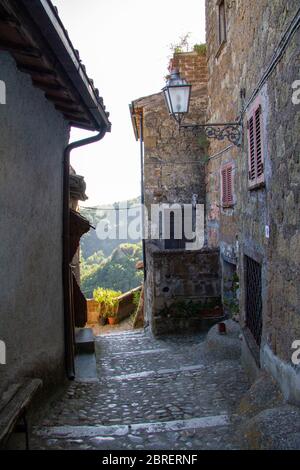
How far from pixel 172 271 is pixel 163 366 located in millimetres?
2433

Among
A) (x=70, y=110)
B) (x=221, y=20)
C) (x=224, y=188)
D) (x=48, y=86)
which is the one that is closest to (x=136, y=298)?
(x=224, y=188)

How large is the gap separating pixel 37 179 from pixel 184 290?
4.88 meters

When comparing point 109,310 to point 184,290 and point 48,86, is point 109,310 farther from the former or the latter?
point 48,86

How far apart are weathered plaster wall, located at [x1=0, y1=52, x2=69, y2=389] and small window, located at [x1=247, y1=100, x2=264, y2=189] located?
220 centimetres

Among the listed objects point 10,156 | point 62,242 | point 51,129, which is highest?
point 51,129

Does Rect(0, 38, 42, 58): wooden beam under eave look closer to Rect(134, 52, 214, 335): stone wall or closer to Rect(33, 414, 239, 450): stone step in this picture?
Rect(33, 414, 239, 450): stone step

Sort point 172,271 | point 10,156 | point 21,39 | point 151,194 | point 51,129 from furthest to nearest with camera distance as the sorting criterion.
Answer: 1. point 151,194
2. point 172,271
3. point 51,129
4. point 10,156
5. point 21,39

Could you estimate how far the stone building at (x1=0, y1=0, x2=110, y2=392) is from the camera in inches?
121

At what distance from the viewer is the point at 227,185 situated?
7.86 metres

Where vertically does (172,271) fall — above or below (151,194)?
below

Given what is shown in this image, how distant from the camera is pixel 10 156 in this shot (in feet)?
11.1
